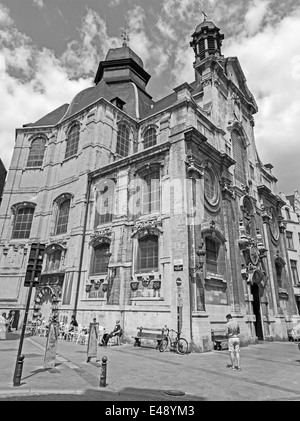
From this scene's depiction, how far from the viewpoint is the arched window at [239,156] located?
22.2 meters

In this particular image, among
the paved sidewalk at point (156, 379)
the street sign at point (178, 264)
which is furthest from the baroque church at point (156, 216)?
the paved sidewalk at point (156, 379)

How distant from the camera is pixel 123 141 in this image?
2523 cm

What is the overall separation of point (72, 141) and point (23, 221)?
8.38 meters

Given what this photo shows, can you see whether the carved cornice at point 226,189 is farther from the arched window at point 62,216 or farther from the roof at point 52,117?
the roof at point 52,117

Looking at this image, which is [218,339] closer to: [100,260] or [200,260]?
[200,260]

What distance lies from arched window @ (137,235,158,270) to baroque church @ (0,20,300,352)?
76 millimetres

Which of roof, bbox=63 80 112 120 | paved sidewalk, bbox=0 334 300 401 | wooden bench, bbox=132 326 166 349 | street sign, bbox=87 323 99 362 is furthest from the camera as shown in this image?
roof, bbox=63 80 112 120

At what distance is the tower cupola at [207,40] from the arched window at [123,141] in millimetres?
11462

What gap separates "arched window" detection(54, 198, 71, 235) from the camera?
21927 millimetres

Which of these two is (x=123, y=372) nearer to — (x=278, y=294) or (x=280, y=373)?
(x=280, y=373)

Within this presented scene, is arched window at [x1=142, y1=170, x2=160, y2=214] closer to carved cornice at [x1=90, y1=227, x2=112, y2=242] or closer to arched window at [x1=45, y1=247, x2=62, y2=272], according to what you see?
carved cornice at [x1=90, y1=227, x2=112, y2=242]

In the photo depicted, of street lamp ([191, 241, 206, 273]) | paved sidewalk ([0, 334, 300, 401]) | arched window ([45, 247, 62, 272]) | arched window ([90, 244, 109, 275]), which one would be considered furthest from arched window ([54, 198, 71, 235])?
paved sidewalk ([0, 334, 300, 401])

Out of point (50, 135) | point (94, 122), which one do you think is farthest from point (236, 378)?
point (50, 135)

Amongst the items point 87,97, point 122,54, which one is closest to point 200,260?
point 87,97
